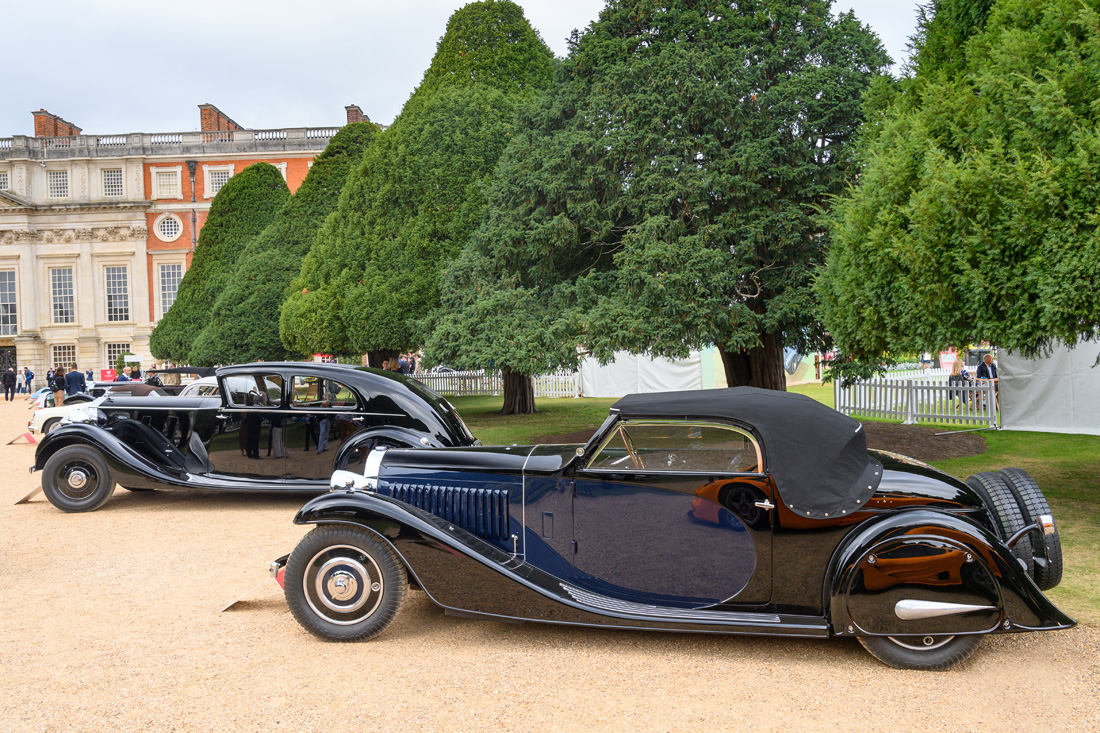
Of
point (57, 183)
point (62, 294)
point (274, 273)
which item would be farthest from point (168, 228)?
point (274, 273)

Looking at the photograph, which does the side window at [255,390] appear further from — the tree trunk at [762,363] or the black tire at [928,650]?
the tree trunk at [762,363]

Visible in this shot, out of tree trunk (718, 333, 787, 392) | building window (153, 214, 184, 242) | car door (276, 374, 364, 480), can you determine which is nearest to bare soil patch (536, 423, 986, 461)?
tree trunk (718, 333, 787, 392)

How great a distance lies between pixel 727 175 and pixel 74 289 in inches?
2054

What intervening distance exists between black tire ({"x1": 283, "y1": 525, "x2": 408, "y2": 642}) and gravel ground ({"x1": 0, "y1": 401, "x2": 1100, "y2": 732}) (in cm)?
15

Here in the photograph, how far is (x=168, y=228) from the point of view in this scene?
49125 millimetres

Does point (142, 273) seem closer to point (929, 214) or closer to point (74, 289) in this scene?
point (74, 289)

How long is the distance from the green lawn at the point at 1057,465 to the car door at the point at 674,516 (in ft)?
7.65

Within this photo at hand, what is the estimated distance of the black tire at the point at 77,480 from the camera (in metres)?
8.16

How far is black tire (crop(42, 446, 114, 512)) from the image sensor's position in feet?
26.8

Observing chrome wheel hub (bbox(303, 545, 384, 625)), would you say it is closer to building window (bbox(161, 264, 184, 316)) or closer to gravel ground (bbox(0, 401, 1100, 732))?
gravel ground (bbox(0, 401, 1100, 732))

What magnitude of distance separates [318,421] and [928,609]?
6273 millimetres

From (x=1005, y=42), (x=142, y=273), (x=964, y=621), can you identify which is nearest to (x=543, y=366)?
(x=1005, y=42)

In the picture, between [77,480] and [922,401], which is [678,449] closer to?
[77,480]

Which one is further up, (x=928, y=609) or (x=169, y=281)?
(x=169, y=281)
